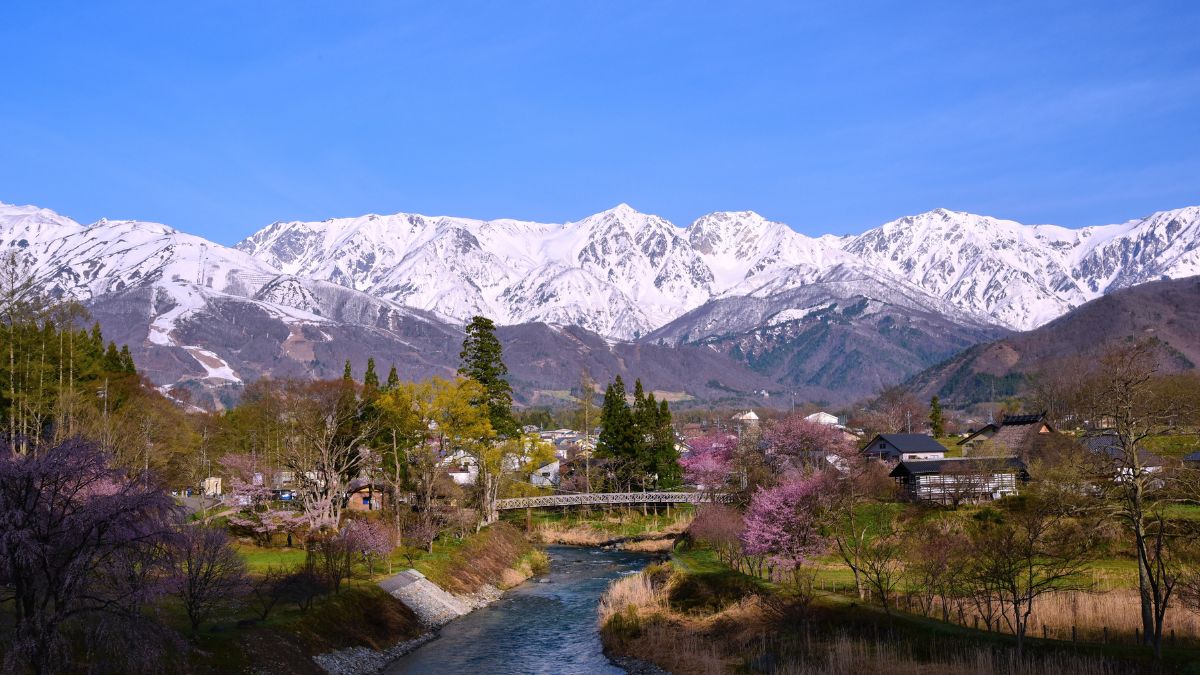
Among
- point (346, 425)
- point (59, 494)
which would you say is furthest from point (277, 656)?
point (346, 425)

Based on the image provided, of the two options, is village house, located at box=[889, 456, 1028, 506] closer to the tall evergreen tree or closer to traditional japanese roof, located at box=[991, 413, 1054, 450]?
traditional japanese roof, located at box=[991, 413, 1054, 450]

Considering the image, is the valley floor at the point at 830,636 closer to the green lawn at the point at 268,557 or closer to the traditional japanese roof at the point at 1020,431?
the green lawn at the point at 268,557

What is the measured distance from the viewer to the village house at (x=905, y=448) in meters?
108

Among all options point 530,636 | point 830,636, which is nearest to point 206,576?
point 530,636

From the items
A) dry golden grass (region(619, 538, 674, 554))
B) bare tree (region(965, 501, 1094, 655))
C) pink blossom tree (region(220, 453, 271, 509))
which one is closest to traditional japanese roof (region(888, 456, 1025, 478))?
bare tree (region(965, 501, 1094, 655))

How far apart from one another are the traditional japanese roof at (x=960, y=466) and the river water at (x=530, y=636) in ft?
96.5

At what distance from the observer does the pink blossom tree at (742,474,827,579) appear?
56.9 m

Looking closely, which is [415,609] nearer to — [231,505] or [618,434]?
[231,505]

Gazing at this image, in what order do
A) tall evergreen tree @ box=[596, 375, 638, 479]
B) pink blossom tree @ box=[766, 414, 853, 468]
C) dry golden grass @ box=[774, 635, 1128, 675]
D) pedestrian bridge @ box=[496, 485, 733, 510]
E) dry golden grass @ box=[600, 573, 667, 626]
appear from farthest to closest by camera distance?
tall evergreen tree @ box=[596, 375, 638, 479] → pedestrian bridge @ box=[496, 485, 733, 510] → pink blossom tree @ box=[766, 414, 853, 468] → dry golden grass @ box=[600, 573, 667, 626] → dry golden grass @ box=[774, 635, 1128, 675]

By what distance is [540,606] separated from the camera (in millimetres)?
59500

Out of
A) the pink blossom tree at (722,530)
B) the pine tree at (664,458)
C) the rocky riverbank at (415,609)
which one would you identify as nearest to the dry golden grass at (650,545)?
the pink blossom tree at (722,530)

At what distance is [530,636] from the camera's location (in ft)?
165

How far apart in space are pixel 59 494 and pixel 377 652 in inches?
820

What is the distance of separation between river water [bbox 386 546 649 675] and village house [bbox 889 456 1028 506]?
27325mm
